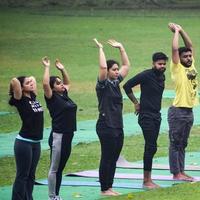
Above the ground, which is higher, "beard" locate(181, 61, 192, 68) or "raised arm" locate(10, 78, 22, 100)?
"beard" locate(181, 61, 192, 68)

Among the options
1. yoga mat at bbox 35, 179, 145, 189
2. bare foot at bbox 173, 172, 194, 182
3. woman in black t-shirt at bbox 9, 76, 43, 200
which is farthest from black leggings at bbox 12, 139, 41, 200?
bare foot at bbox 173, 172, 194, 182

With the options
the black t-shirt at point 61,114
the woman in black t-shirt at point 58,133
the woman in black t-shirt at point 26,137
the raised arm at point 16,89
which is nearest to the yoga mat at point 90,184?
the woman in black t-shirt at point 58,133

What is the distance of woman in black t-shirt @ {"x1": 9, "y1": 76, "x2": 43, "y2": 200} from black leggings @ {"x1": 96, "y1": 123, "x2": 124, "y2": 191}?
43.9 inches

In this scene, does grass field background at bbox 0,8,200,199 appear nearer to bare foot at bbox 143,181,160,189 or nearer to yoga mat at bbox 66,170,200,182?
Result: yoga mat at bbox 66,170,200,182

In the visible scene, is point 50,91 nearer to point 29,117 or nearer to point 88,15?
point 29,117

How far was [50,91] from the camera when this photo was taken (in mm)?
11953

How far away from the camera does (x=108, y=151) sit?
12516mm

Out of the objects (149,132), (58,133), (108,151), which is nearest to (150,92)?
(149,132)

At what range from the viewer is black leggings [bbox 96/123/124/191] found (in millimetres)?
12469

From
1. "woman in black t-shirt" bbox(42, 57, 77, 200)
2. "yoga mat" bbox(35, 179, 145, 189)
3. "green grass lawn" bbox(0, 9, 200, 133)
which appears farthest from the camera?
"green grass lawn" bbox(0, 9, 200, 133)

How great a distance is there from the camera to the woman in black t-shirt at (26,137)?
11.4 metres

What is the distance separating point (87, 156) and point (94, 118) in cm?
503

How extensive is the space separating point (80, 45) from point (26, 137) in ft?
93.3

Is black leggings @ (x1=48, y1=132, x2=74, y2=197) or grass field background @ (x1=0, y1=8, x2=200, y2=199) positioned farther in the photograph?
grass field background @ (x1=0, y1=8, x2=200, y2=199)
